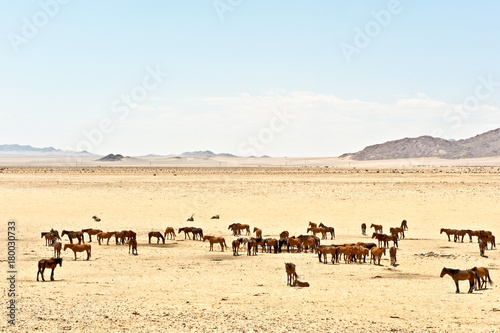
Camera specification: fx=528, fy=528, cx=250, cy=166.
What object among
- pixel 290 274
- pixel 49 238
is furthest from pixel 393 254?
pixel 49 238

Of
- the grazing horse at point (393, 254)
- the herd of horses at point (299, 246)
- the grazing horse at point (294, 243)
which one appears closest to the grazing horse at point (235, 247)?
the herd of horses at point (299, 246)

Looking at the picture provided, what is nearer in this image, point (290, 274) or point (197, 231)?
point (290, 274)

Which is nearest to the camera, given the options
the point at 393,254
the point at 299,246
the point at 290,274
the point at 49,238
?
the point at 290,274

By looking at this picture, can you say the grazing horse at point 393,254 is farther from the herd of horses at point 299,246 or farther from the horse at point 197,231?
A: the horse at point 197,231

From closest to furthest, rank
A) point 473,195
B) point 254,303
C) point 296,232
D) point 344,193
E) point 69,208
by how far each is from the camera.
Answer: point 254,303 < point 296,232 < point 69,208 < point 473,195 < point 344,193

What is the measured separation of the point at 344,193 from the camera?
49156mm

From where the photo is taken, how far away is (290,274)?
1543 cm

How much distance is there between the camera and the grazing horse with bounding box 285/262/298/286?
49.7 ft

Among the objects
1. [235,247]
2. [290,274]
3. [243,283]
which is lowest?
[243,283]

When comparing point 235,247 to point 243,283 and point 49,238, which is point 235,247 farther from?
point 49,238

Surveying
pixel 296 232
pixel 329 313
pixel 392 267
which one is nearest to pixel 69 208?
pixel 296 232

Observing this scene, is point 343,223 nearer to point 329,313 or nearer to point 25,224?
point 25,224

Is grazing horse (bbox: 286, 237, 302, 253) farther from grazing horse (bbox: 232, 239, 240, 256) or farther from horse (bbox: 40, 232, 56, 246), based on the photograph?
horse (bbox: 40, 232, 56, 246)

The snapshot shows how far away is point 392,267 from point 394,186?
38.6 metres
